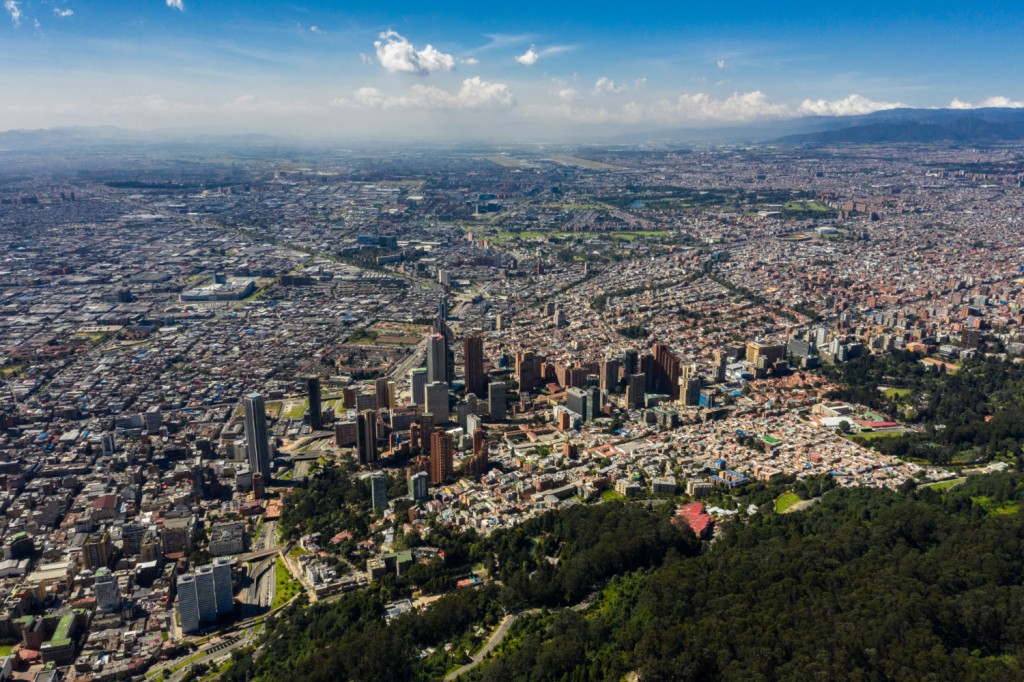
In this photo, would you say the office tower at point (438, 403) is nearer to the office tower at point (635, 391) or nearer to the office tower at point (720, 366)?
the office tower at point (635, 391)

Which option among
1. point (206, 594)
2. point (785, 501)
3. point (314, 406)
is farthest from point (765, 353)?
point (206, 594)

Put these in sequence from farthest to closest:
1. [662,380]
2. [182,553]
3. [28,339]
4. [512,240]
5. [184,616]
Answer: [512,240], [28,339], [662,380], [182,553], [184,616]

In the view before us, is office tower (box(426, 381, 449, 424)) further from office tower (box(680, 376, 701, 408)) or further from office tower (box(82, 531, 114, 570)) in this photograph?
office tower (box(82, 531, 114, 570))

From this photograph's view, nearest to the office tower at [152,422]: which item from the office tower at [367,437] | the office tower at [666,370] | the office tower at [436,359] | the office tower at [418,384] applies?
the office tower at [367,437]

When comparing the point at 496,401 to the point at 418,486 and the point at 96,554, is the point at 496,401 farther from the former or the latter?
the point at 96,554

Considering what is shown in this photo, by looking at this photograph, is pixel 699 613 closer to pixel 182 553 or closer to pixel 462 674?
pixel 462 674

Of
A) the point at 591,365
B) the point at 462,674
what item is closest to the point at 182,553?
the point at 462,674
